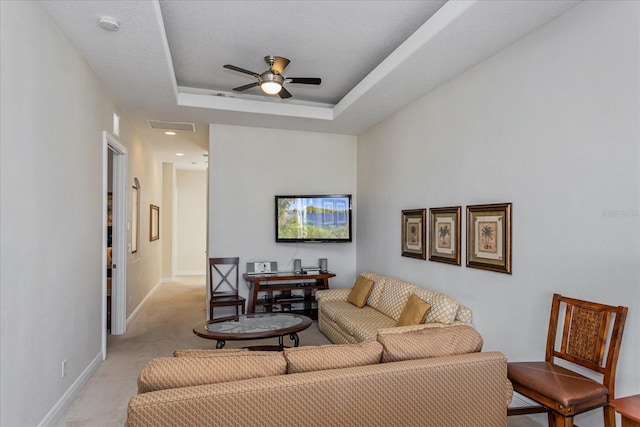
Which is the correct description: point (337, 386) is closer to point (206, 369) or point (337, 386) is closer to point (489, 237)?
point (206, 369)

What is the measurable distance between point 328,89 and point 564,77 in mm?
2739

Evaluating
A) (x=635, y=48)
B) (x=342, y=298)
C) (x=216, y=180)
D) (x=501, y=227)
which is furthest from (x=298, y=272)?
(x=635, y=48)

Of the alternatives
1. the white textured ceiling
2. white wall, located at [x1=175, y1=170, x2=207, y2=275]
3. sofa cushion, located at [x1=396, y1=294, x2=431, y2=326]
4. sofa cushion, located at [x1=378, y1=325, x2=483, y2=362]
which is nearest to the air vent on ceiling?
the white textured ceiling

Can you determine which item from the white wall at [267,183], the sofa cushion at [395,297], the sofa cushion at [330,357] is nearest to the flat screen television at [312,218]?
the white wall at [267,183]

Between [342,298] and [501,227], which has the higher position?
[501,227]

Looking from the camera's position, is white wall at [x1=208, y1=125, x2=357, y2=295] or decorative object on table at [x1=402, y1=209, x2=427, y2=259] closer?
decorative object on table at [x1=402, y1=209, x2=427, y2=259]

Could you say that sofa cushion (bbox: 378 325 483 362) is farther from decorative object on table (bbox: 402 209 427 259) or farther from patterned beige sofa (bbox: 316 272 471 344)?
decorative object on table (bbox: 402 209 427 259)

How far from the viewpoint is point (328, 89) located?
15.5ft

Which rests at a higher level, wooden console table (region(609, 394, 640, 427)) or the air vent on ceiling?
the air vent on ceiling

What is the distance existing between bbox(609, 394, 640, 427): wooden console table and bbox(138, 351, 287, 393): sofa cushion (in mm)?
1494

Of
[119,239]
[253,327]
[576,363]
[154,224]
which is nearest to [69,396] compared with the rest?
[253,327]

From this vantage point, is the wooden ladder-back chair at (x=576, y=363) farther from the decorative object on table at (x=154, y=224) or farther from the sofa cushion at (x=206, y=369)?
the decorative object on table at (x=154, y=224)

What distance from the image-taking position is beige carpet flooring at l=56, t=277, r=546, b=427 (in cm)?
281

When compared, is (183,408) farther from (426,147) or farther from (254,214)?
(254,214)
